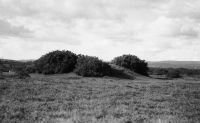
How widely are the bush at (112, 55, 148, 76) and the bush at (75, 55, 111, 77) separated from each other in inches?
305

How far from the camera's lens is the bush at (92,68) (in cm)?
3378

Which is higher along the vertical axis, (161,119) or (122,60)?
(122,60)

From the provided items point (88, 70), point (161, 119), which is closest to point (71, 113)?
point (161, 119)

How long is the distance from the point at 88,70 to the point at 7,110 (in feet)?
78.6

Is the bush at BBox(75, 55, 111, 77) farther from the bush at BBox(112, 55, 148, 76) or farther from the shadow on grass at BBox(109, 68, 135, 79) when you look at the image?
the bush at BBox(112, 55, 148, 76)

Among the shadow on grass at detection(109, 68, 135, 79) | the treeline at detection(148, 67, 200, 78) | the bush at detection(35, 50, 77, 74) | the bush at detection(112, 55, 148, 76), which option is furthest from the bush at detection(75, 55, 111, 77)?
the treeline at detection(148, 67, 200, 78)


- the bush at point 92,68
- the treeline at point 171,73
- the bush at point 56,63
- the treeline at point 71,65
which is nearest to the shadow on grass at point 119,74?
the treeline at point 71,65

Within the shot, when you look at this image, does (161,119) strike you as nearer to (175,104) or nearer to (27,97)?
(175,104)

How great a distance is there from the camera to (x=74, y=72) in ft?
117

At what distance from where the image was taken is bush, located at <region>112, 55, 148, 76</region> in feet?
141

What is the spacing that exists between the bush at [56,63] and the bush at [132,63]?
874cm

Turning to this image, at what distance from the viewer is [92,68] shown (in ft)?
113

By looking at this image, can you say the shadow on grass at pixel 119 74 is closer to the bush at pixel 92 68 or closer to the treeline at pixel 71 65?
the treeline at pixel 71 65

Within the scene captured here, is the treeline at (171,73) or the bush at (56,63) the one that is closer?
the bush at (56,63)
